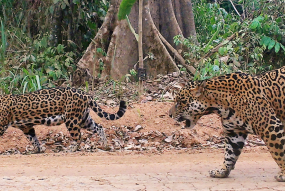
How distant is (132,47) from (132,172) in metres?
6.04

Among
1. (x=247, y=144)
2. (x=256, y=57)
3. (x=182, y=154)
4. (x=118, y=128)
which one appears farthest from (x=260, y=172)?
(x=256, y=57)

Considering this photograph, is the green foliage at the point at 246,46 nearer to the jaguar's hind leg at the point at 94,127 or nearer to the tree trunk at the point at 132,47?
the tree trunk at the point at 132,47

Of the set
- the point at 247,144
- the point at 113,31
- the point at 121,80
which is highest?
the point at 113,31

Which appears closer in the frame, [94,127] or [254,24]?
[94,127]

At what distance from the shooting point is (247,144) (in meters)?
8.37

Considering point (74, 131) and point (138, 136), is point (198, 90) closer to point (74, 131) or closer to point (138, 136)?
point (138, 136)

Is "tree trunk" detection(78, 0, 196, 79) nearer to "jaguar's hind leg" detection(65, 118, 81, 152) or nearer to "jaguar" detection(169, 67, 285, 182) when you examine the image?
"jaguar's hind leg" detection(65, 118, 81, 152)

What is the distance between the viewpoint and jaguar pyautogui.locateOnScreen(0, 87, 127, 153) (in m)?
8.34

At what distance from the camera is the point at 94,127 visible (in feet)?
27.7

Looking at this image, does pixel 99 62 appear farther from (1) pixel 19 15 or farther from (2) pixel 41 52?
(1) pixel 19 15

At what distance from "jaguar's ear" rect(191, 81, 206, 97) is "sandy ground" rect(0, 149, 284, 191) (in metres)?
1.00

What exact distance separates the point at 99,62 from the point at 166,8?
2.22 metres

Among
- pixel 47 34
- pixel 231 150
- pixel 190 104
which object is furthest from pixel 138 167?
pixel 47 34

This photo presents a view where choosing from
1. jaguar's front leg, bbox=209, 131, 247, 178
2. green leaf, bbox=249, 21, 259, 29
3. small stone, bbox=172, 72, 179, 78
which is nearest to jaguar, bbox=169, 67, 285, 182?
jaguar's front leg, bbox=209, 131, 247, 178
